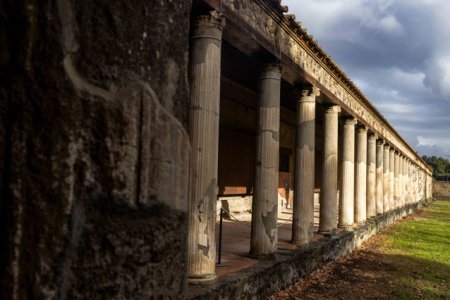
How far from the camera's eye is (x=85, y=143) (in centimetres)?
93

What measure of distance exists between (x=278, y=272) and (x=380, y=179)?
542 inches

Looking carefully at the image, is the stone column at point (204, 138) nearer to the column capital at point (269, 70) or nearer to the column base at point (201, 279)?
the column base at point (201, 279)

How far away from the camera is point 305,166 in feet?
32.6

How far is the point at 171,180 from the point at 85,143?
29 cm

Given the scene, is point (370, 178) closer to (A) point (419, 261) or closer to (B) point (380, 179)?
(B) point (380, 179)

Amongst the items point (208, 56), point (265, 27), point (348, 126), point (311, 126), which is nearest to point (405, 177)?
point (348, 126)

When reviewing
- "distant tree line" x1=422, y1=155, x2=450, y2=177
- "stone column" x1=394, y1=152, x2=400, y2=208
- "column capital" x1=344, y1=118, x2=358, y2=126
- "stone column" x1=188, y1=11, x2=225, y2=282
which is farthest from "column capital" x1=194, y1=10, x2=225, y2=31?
"distant tree line" x1=422, y1=155, x2=450, y2=177

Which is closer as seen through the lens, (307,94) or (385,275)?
(385,275)

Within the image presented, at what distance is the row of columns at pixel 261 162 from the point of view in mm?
5727

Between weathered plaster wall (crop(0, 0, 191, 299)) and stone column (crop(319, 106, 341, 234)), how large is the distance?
11.2 m

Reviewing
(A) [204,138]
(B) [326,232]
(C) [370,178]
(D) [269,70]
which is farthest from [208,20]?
(C) [370,178]

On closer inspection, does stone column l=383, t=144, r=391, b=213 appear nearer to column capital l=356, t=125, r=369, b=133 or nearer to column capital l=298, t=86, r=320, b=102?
→ column capital l=356, t=125, r=369, b=133

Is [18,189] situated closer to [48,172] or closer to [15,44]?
[48,172]

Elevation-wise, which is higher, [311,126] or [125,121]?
[311,126]
